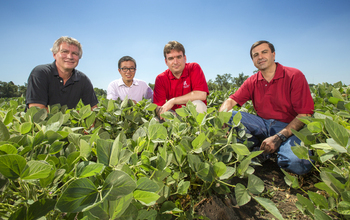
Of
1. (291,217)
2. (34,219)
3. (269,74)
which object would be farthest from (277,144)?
(34,219)

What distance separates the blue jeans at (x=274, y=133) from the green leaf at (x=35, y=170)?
7.79 feet

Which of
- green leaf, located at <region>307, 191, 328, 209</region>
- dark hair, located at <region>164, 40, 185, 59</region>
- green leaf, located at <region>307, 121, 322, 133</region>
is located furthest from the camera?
dark hair, located at <region>164, 40, 185, 59</region>

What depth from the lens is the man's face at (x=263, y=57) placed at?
2.91 metres

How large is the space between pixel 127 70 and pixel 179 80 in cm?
146

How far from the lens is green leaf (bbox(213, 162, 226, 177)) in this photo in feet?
2.90

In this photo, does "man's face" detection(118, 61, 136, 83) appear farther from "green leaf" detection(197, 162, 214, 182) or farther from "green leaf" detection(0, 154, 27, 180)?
"green leaf" detection(0, 154, 27, 180)

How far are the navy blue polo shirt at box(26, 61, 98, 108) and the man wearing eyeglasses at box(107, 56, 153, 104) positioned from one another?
0.66 m

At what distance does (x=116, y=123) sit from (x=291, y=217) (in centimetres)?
179

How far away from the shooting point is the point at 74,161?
0.71 meters

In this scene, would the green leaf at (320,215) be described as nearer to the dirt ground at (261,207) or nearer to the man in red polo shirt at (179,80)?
the dirt ground at (261,207)

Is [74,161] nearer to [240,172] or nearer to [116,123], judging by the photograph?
[240,172]

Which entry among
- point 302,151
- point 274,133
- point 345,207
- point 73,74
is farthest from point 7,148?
point 73,74

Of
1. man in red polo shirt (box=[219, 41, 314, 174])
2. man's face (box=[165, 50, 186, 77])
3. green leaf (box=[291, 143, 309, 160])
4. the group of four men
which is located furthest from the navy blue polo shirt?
green leaf (box=[291, 143, 309, 160])

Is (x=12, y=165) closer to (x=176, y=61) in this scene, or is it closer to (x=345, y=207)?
(x=345, y=207)
